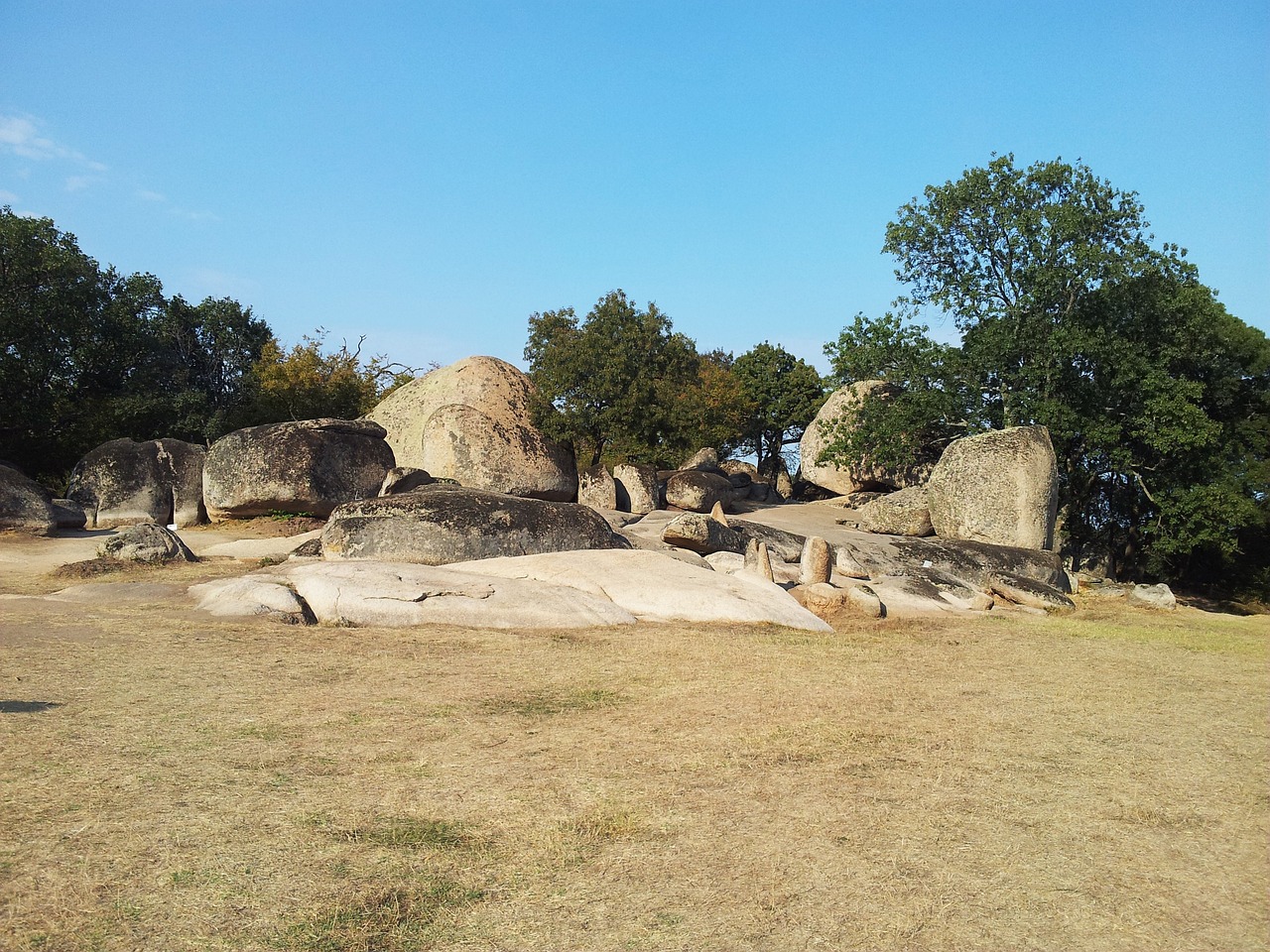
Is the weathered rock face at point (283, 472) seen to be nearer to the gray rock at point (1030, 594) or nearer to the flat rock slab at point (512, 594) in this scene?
the flat rock slab at point (512, 594)

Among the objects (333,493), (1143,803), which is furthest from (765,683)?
(333,493)

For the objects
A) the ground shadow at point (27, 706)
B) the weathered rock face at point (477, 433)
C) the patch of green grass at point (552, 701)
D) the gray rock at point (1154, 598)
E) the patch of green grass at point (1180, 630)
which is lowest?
the ground shadow at point (27, 706)

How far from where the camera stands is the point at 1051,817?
5312 millimetres

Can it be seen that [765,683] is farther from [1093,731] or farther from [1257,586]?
[1257,586]

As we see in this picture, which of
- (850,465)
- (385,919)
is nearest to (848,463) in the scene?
(850,465)

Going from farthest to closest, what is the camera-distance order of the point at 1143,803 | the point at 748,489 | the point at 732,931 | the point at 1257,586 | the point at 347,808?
the point at 748,489 → the point at 1257,586 → the point at 1143,803 → the point at 347,808 → the point at 732,931

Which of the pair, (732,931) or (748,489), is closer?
(732,931)

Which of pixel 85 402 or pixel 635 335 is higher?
pixel 635 335

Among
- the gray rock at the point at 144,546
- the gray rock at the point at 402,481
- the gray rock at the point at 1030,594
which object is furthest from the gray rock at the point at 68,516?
the gray rock at the point at 1030,594

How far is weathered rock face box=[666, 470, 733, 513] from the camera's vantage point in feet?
89.1

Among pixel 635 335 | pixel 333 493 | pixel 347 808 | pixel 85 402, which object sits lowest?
pixel 347 808

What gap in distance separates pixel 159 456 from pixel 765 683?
18082 millimetres

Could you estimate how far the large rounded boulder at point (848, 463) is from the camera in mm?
28469

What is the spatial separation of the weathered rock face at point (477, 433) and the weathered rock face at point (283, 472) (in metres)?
3.81
